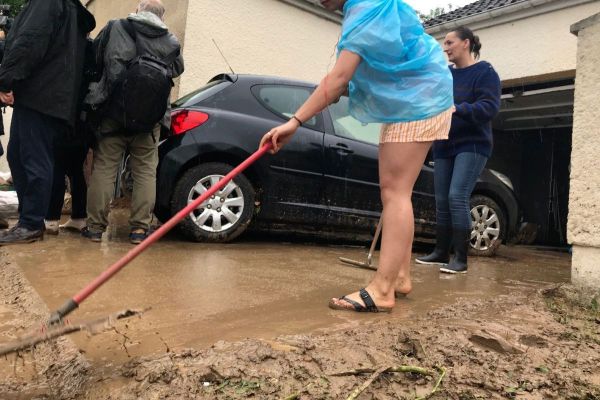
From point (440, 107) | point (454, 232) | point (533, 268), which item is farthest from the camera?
point (533, 268)

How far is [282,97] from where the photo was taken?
15.4ft

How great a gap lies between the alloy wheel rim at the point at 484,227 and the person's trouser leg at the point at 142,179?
3.17 meters

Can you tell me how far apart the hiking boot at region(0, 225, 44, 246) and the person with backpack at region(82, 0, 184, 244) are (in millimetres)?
404

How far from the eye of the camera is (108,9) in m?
10.7

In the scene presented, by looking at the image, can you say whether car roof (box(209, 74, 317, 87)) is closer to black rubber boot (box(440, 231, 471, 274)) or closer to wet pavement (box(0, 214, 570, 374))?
wet pavement (box(0, 214, 570, 374))

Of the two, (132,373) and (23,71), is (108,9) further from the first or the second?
(132,373)

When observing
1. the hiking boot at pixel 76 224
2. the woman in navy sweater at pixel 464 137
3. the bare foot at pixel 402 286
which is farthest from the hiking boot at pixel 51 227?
the woman in navy sweater at pixel 464 137

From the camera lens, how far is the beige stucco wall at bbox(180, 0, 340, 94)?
7.77m

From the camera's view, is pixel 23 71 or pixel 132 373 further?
pixel 23 71

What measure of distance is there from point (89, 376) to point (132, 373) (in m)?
0.14

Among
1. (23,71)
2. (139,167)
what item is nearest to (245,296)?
(139,167)

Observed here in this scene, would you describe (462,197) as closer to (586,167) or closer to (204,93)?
(586,167)

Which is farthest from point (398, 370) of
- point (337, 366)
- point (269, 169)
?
point (269, 169)

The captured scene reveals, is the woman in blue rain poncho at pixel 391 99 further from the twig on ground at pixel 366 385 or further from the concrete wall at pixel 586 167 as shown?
the concrete wall at pixel 586 167
